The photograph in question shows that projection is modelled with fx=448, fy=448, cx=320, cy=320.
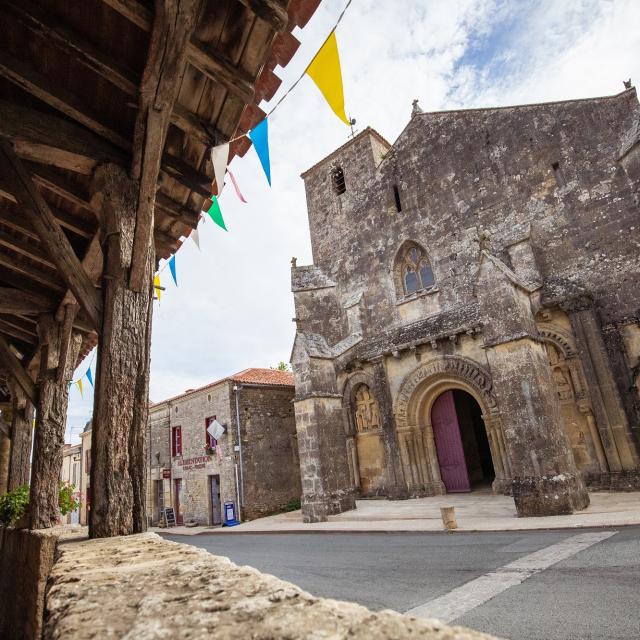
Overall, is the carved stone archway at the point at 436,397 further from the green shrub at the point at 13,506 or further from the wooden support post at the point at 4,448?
the wooden support post at the point at 4,448

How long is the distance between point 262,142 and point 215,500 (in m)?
17.5

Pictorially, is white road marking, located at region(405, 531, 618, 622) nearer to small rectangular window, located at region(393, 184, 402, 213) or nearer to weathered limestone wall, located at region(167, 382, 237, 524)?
small rectangular window, located at region(393, 184, 402, 213)

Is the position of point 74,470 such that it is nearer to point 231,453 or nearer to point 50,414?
point 231,453

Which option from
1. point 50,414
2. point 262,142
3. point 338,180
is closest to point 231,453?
point 338,180

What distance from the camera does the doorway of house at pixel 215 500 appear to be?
1867 centimetres

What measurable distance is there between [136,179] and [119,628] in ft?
10.9

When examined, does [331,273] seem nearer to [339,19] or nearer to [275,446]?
[275,446]

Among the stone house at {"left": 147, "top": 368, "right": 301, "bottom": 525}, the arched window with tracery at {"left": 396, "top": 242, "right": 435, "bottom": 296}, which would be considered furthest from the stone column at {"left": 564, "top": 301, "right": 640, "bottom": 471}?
the stone house at {"left": 147, "top": 368, "right": 301, "bottom": 525}

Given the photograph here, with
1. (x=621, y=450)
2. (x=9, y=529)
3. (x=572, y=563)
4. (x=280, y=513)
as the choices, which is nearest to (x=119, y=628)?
(x=572, y=563)

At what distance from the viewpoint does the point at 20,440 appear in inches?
321

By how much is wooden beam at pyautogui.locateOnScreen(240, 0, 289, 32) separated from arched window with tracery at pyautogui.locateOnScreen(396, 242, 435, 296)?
1177cm

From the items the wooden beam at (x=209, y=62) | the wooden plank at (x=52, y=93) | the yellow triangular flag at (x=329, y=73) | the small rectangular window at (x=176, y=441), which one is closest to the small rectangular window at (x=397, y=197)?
the yellow triangular flag at (x=329, y=73)

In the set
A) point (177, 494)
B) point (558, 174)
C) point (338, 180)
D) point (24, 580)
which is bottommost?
point (24, 580)

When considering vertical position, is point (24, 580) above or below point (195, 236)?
below
